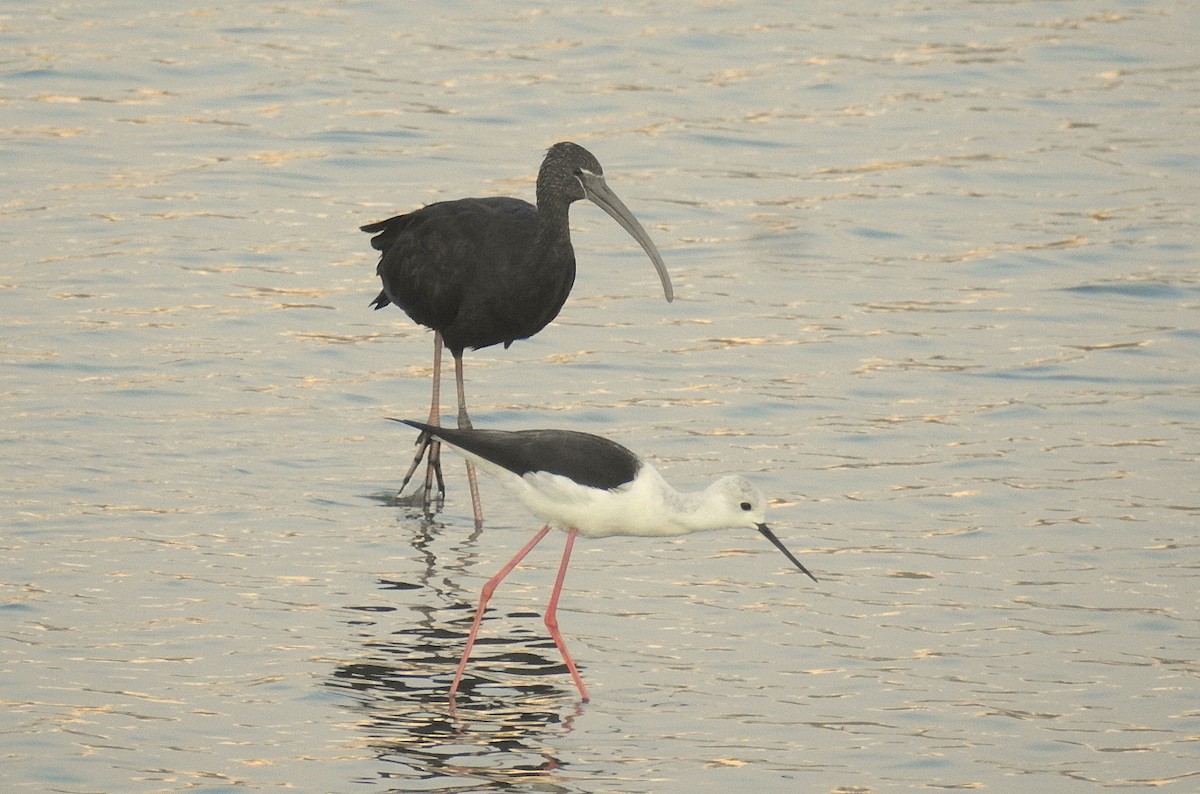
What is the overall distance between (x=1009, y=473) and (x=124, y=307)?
5.99 metres

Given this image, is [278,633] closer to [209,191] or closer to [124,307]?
[124,307]

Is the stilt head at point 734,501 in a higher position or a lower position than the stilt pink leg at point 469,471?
higher

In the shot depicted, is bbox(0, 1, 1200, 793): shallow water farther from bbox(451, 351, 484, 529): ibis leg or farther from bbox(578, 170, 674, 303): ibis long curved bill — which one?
bbox(578, 170, 674, 303): ibis long curved bill

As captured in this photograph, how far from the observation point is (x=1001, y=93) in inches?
803

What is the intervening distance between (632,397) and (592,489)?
13.9 feet

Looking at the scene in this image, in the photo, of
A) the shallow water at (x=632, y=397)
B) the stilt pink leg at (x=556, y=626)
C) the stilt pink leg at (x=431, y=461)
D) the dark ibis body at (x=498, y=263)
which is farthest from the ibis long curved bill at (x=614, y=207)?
the stilt pink leg at (x=556, y=626)

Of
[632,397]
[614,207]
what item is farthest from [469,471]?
[632,397]

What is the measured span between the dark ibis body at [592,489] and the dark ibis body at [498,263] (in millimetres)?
2224

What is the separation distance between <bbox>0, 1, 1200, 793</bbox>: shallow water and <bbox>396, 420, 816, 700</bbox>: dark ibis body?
629 mm

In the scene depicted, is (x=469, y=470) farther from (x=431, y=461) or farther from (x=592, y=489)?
(x=592, y=489)

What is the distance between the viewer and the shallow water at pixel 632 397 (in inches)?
326

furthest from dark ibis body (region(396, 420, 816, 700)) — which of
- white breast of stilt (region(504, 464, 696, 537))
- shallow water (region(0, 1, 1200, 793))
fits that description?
shallow water (region(0, 1, 1200, 793))

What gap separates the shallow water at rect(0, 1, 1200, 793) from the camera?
8.28 metres

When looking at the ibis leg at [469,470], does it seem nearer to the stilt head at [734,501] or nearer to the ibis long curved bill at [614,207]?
the ibis long curved bill at [614,207]
